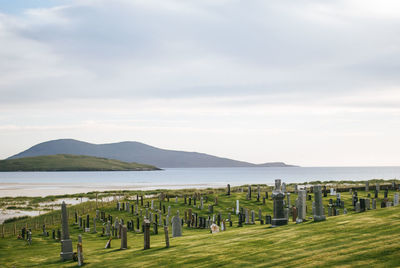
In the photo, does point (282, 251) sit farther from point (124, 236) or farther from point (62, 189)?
point (62, 189)

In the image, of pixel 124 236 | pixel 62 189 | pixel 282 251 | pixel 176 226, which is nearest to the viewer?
pixel 282 251

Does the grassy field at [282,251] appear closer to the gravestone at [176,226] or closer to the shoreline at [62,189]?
the gravestone at [176,226]

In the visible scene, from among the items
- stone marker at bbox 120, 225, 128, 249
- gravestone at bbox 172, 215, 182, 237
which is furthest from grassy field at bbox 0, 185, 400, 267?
gravestone at bbox 172, 215, 182, 237

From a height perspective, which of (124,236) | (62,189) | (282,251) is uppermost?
(282,251)

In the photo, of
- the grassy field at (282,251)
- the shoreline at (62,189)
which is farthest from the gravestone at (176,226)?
the shoreline at (62,189)

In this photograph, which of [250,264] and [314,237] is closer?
[250,264]

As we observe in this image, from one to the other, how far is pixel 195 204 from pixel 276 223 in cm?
2421

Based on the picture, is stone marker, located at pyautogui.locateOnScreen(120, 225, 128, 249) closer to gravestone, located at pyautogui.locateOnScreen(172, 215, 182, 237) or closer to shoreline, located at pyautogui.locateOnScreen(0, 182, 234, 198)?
gravestone, located at pyautogui.locateOnScreen(172, 215, 182, 237)

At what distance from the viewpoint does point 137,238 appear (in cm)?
3316

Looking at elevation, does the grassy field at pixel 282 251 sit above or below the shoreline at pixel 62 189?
above

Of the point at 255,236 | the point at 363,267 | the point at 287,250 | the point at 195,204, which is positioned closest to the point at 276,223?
the point at 255,236

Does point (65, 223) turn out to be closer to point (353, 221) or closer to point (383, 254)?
point (353, 221)

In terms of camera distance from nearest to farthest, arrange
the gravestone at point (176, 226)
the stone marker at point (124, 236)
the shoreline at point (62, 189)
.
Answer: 1. the stone marker at point (124, 236)
2. the gravestone at point (176, 226)
3. the shoreline at point (62, 189)

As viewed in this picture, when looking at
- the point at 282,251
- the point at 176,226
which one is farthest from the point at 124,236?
the point at 282,251
